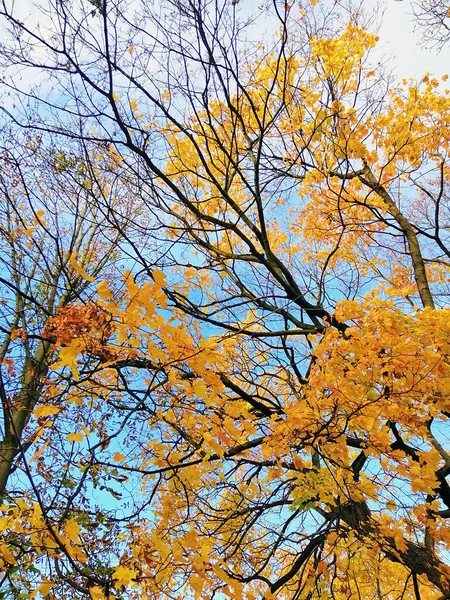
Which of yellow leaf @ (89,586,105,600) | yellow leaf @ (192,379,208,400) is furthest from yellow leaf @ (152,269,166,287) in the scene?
yellow leaf @ (89,586,105,600)

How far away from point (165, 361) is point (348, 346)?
69.5 inches

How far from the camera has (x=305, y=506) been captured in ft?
10.6

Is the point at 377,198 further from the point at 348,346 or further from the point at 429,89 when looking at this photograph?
the point at 348,346

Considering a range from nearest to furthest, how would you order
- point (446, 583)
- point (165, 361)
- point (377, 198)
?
point (165, 361), point (446, 583), point (377, 198)

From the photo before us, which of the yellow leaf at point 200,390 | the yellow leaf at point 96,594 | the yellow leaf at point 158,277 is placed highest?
the yellow leaf at point 158,277

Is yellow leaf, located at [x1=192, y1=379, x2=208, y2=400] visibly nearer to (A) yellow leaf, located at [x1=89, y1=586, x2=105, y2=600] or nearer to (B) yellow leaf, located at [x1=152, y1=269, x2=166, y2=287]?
(B) yellow leaf, located at [x1=152, y1=269, x2=166, y2=287]

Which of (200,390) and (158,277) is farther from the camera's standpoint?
(200,390)

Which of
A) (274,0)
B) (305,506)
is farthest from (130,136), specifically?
(305,506)

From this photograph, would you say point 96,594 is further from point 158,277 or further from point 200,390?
point 158,277

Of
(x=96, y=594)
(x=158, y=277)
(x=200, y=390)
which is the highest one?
(x=158, y=277)

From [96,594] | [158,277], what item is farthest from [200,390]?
[96,594]

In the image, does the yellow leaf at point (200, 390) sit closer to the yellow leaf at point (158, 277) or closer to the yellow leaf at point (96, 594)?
the yellow leaf at point (158, 277)

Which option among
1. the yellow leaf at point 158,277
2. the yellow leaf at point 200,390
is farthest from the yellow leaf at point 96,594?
the yellow leaf at point 158,277

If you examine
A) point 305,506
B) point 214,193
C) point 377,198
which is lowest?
point 305,506
